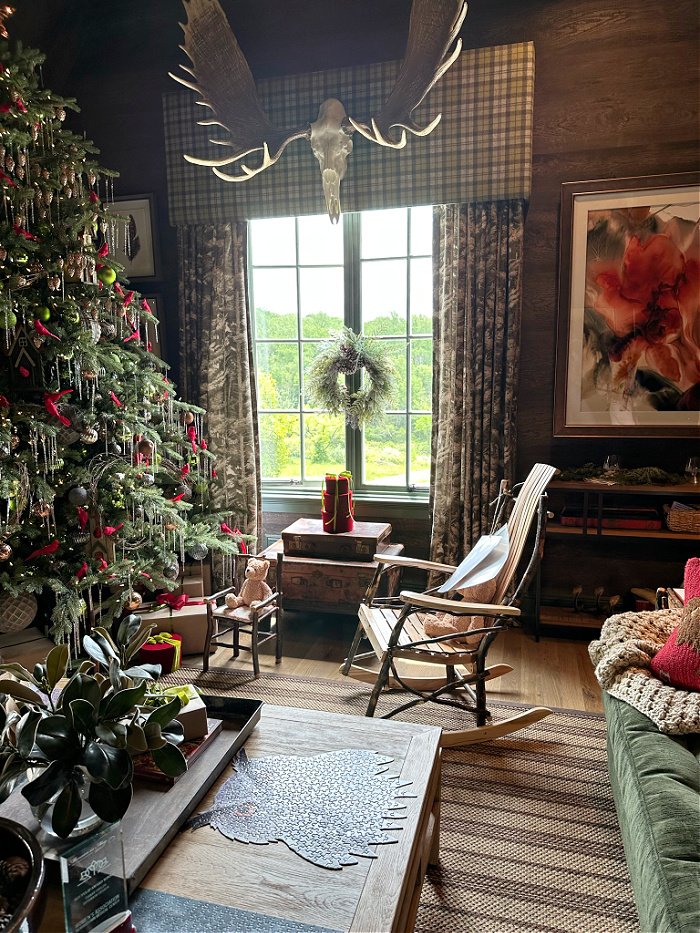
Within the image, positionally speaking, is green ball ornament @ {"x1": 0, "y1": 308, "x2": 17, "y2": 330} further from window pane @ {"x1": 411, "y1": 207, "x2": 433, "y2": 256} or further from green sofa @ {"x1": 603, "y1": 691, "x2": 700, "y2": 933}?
green sofa @ {"x1": 603, "y1": 691, "x2": 700, "y2": 933}

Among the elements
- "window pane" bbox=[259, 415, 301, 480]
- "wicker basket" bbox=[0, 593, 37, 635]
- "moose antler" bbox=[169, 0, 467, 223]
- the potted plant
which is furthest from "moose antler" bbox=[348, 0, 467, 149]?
"wicker basket" bbox=[0, 593, 37, 635]

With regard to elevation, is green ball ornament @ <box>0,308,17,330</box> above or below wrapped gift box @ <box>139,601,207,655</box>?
above

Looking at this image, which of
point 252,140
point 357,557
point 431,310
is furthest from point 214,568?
point 252,140

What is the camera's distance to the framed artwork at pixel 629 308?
3115 millimetres

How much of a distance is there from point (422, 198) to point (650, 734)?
2.72 m

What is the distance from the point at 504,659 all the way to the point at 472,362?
1528 millimetres

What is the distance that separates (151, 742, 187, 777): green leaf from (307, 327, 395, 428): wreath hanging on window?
2580mm

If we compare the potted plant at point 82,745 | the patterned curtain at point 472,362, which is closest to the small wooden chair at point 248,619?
the patterned curtain at point 472,362

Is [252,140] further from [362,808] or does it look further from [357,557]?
[362,808]

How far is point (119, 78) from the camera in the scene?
151 inches

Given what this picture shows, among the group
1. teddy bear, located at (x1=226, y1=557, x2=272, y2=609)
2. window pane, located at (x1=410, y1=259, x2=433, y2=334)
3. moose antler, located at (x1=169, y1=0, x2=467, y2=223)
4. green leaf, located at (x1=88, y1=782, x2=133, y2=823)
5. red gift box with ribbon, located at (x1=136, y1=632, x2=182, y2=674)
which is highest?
moose antler, located at (x1=169, y1=0, x2=467, y2=223)

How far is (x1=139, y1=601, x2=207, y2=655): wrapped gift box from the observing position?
3.08 metres

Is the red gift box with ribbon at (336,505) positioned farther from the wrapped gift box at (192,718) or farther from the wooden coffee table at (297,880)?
the wooden coffee table at (297,880)

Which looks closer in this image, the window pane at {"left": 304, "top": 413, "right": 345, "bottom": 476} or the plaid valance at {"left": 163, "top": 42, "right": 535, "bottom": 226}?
the plaid valance at {"left": 163, "top": 42, "right": 535, "bottom": 226}
